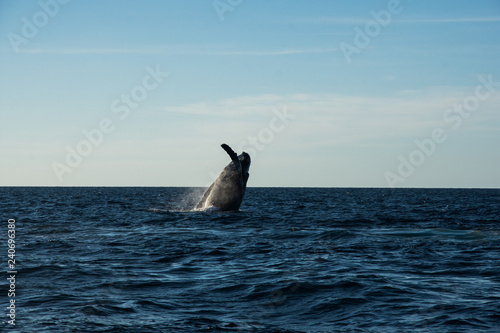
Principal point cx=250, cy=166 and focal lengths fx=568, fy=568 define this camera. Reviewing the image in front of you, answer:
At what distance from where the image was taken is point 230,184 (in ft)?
102

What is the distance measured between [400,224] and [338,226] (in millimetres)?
3561

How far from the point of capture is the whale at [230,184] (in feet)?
101

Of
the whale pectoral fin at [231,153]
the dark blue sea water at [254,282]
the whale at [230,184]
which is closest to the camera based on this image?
the dark blue sea water at [254,282]

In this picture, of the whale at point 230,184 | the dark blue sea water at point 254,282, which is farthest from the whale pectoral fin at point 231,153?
the dark blue sea water at point 254,282

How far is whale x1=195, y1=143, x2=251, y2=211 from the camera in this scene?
101ft

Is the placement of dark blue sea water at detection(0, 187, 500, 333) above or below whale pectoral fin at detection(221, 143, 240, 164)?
below

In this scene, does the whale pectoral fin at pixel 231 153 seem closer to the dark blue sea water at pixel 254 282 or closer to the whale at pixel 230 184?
the whale at pixel 230 184

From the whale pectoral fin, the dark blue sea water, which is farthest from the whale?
the dark blue sea water

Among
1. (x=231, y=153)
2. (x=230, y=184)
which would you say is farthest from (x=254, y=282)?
(x=230, y=184)

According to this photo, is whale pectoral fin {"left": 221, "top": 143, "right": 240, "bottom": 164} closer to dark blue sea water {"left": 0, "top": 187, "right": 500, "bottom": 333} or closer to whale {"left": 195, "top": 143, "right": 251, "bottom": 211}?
whale {"left": 195, "top": 143, "right": 251, "bottom": 211}

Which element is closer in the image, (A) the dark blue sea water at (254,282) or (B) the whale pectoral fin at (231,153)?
(A) the dark blue sea water at (254,282)

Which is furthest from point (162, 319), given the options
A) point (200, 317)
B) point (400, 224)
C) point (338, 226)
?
point (400, 224)

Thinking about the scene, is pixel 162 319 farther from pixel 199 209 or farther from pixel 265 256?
pixel 199 209

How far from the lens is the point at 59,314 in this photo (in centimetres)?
971
